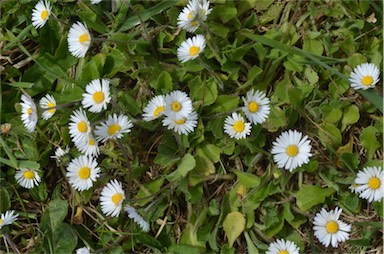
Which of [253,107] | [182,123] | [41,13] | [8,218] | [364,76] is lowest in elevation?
[8,218]

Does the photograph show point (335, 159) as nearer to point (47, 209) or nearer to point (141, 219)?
point (141, 219)

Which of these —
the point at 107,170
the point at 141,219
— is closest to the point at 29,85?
the point at 107,170

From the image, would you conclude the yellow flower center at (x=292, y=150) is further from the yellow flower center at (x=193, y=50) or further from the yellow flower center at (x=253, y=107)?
the yellow flower center at (x=193, y=50)

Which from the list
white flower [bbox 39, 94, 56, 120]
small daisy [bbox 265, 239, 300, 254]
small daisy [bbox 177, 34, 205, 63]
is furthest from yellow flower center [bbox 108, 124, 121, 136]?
small daisy [bbox 265, 239, 300, 254]

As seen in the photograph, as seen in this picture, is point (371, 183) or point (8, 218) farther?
point (8, 218)

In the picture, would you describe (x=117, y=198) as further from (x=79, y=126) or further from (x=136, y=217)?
(x=79, y=126)

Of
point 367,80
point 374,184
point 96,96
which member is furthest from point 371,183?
point 96,96

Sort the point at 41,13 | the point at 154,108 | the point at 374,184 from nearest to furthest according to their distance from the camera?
1. the point at 374,184
2. the point at 154,108
3. the point at 41,13

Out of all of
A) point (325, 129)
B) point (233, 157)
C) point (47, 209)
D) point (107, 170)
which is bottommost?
point (47, 209)
